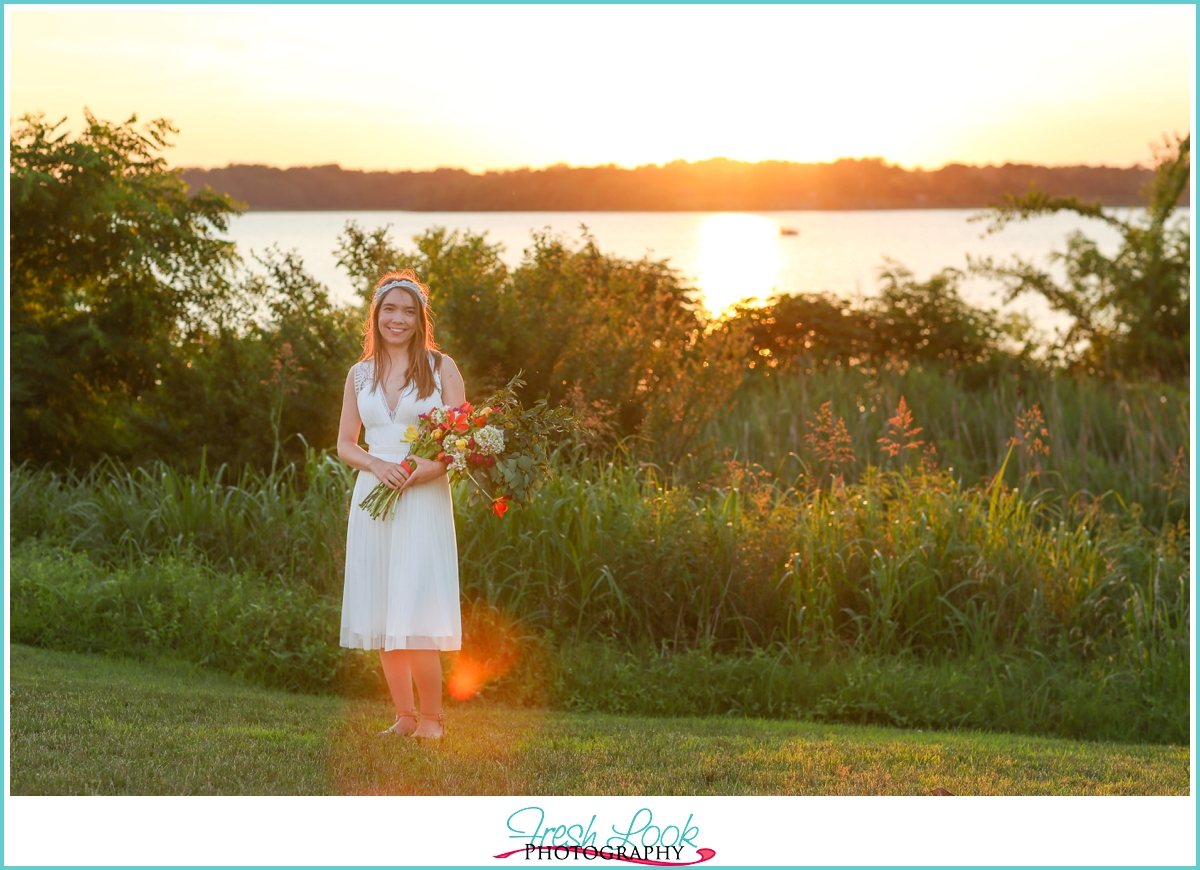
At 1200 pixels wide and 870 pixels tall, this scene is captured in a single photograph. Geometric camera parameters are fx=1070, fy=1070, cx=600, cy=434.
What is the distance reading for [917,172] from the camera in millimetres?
17969

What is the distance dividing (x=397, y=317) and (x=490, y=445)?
75cm

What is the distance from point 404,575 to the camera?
458cm

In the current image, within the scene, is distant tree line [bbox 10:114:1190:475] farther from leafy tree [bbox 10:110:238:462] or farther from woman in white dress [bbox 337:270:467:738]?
woman in white dress [bbox 337:270:467:738]

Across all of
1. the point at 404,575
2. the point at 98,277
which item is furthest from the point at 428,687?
the point at 98,277

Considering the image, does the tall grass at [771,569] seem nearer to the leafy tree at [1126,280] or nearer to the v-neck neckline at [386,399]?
the v-neck neckline at [386,399]

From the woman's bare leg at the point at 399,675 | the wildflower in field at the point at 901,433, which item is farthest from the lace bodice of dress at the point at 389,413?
the wildflower in field at the point at 901,433

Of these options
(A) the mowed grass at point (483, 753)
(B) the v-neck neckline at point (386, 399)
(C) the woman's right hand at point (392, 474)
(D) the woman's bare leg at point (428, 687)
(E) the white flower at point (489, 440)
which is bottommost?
(A) the mowed grass at point (483, 753)

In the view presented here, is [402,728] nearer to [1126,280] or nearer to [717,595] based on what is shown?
[717,595]

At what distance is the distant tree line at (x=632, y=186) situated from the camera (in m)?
10.9

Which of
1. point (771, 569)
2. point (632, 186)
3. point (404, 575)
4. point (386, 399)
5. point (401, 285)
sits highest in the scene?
point (632, 186)

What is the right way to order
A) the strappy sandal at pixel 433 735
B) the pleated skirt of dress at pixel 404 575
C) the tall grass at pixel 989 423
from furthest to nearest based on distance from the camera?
1. the tall grass at pixel 989 423
2. the strappy sandal at pixel 433 735
3. the pleated skirt of dress at pixel 404 575

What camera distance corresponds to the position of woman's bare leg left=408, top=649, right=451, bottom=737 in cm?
469

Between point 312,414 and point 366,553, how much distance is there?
5080mm

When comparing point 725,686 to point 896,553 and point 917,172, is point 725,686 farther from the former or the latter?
point 917,172
